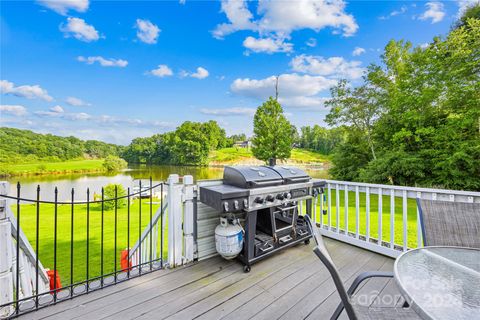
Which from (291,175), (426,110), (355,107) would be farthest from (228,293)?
(355,107)

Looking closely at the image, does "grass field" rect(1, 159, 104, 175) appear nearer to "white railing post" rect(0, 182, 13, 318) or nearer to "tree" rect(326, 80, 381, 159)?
"white railing post" rect(0, 182, 13, 318)

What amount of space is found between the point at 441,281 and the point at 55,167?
22.8m

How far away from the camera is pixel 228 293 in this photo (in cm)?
199

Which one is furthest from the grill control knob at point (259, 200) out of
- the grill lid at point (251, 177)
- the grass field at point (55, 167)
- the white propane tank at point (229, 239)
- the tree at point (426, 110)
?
the grass field at point (55, 167)

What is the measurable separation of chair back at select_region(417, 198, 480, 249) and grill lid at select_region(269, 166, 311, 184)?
1.34 metres

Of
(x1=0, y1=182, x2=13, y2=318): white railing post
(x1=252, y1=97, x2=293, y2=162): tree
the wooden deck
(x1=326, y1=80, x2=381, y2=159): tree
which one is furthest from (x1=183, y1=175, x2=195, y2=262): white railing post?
(x1=252, y1=97, x2=293, y2=162): tree

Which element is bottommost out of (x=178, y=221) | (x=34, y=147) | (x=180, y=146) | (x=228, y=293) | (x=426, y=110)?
(x=228, y=293)

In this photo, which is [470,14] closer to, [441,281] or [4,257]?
[441,281]

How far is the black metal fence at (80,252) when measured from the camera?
1.70 meters

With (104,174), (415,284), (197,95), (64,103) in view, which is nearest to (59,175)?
(104,174)

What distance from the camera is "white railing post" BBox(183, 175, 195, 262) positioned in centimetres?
244

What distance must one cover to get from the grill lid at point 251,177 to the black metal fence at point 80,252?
78 centimetres

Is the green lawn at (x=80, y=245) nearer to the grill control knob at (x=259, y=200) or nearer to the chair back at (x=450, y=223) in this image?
the grill control knob at (x=259, y=200)

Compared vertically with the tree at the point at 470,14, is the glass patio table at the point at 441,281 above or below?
below
